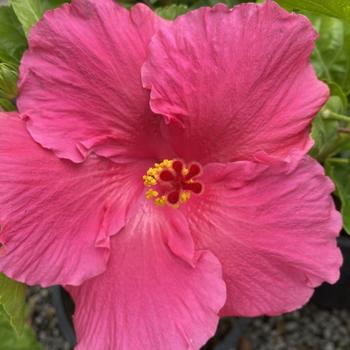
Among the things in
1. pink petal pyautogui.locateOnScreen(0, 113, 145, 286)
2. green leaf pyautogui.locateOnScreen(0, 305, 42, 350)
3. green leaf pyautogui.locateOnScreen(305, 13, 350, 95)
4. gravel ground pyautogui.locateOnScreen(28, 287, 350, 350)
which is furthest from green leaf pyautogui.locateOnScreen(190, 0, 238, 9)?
gravel ground pyautogui.locateOnScreen(28, 287, 350, 350)

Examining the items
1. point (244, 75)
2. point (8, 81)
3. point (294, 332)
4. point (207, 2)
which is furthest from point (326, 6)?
point (294, 332)

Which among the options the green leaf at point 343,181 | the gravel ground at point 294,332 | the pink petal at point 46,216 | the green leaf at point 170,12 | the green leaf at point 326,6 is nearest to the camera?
the pink petal at point 46,216

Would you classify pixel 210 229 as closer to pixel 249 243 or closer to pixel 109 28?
pixel 249 243

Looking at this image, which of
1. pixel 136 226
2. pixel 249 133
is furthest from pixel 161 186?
pixel 249 133

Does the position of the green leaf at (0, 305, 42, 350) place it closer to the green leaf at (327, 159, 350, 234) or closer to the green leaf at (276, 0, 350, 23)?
the green leaf at (327, 159, 350, 234)

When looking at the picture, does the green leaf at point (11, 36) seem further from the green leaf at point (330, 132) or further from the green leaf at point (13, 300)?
the green leaf at point (330, 132)

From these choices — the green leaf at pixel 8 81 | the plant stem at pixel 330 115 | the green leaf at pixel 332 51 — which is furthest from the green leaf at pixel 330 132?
the green leaf at pixel 8 81

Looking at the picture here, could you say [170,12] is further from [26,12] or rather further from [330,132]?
[330,132]
